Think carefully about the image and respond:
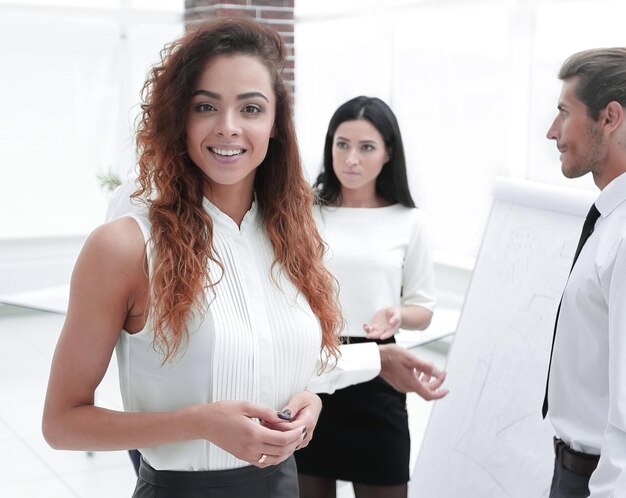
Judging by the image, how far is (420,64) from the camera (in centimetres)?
631

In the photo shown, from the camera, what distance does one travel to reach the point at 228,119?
1540 millimetres

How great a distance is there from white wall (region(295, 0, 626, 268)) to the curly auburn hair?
11.7 ft

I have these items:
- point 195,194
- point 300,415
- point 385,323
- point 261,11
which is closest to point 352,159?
point 385,323

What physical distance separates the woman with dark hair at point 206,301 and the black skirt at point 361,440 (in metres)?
0.98

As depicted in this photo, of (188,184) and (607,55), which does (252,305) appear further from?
(607,55)

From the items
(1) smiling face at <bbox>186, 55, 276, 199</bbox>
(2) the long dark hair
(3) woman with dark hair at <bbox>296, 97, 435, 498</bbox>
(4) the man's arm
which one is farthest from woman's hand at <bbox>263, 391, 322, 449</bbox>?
(2) the long dark hair

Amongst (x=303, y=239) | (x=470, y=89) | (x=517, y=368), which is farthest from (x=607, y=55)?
(x=470, y=89)

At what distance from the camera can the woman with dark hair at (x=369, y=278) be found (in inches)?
105

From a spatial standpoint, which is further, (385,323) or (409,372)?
(385,323)

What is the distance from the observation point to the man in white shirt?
66.3 inches

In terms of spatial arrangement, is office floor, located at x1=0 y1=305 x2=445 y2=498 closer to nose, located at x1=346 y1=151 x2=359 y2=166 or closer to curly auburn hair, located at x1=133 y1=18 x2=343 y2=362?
nose, located at x1=346 y1=151 x2=359 y2=166

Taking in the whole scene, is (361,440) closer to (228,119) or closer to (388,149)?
(388,149)

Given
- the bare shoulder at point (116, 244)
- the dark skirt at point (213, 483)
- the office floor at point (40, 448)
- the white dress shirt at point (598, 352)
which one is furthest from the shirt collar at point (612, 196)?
the office floor at point (40, 448)

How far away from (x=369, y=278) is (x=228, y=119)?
1.29 meters
